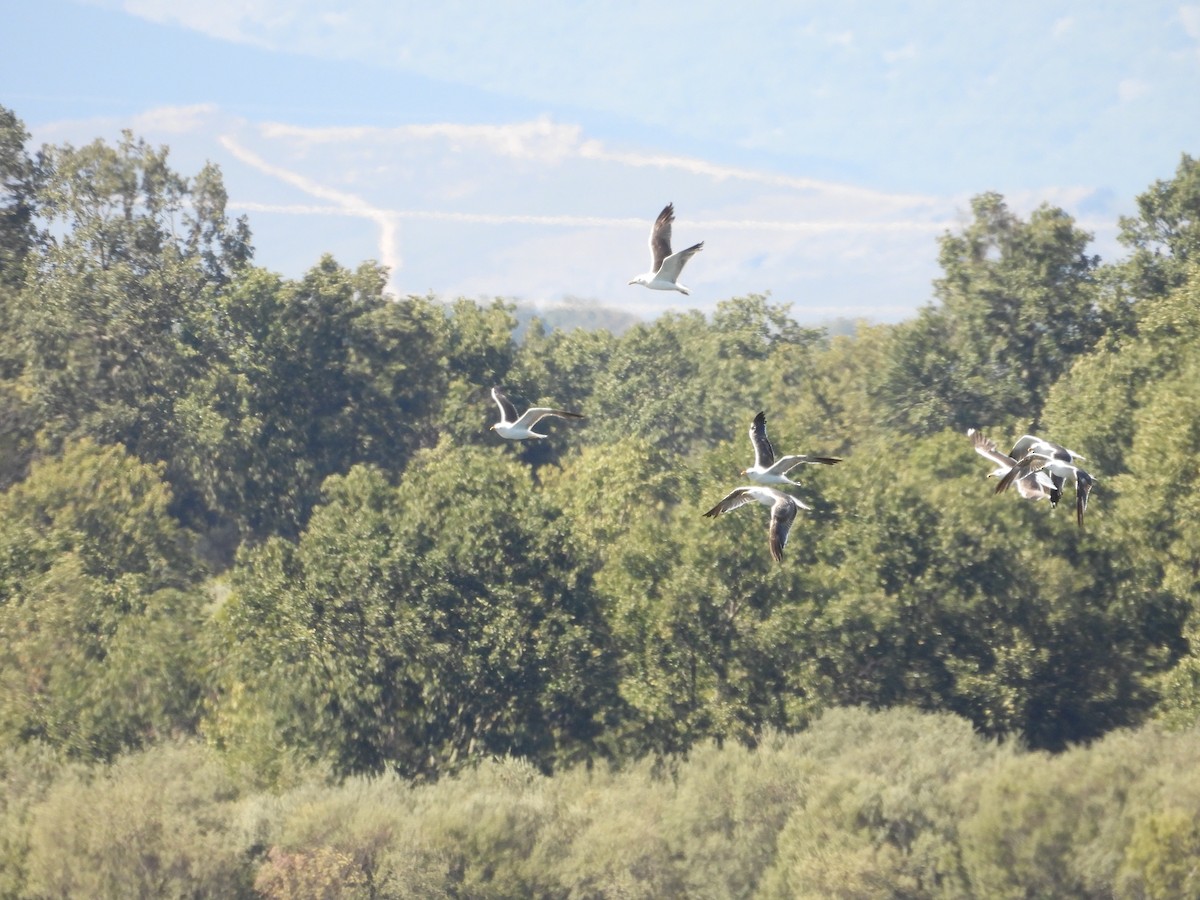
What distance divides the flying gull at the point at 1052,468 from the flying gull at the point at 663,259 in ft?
25.0

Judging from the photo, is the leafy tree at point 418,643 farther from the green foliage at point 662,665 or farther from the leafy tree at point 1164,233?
the leafy tree at point 1164,233

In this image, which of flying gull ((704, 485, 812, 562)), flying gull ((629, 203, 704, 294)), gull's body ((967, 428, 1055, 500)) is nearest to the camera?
flying gull ((704, 485, 812, 562))

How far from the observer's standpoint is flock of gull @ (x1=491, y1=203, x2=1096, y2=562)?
29344 mm

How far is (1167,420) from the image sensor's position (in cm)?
5406

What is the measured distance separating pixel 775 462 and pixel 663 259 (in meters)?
5.77

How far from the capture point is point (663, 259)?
1356 inches

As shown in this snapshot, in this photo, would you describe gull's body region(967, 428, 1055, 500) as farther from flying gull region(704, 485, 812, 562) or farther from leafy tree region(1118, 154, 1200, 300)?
leafy tree region(1118, 154, 1200, 300)

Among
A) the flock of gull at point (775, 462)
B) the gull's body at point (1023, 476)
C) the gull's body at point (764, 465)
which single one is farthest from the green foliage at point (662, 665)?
the gull's body at point (764, 465)

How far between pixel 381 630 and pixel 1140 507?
2450 centimetres

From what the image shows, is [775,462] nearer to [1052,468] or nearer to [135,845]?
[1052,468]

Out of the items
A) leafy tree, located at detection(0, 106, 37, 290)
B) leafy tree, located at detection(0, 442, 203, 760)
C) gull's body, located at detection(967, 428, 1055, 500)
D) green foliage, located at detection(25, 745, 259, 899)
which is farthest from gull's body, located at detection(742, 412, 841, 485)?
leafy tree, located at detection(0, 106, 37, 290)

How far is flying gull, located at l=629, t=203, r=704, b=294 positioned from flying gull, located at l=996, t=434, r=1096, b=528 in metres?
7.61

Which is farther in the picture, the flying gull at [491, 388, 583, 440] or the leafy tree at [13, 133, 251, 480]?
the leafy tree at [13, 133, 251, 480]

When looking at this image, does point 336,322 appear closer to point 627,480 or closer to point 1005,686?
point 627,480
